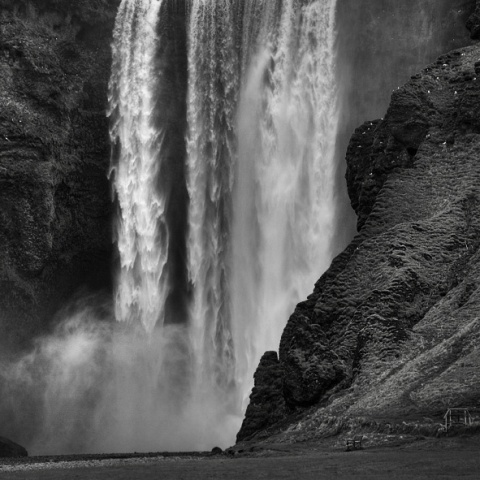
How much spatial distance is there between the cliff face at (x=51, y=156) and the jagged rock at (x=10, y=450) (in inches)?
342

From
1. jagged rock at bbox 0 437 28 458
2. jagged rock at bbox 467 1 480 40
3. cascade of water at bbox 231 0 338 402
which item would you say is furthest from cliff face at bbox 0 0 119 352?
jagged rock at bbox 467 1 480 40

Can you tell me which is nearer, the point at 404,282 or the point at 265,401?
the point at 404,282

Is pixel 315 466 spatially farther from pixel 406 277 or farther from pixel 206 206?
pixel 206 206

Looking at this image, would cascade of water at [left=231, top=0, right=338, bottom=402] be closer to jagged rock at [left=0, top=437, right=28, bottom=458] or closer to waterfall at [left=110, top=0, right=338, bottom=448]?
waterfall at [left=110, top=0, right=338, bottom=448]

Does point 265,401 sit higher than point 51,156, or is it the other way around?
point 51,156

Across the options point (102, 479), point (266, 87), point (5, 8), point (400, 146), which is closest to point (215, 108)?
point (266, 87)

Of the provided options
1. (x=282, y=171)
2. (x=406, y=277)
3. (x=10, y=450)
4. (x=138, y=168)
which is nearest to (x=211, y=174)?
(x=138, y=168)

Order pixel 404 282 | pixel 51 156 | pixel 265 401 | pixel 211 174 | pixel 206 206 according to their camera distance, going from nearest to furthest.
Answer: pixel 404 282, pixel 265 401, pixel 206 206, pixel 211 174, pixel 51 156

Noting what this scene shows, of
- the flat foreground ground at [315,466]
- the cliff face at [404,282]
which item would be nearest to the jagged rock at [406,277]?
the cliff face at [404,282]

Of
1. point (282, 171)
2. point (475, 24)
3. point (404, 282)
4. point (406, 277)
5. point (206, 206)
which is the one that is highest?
point (475, 24)

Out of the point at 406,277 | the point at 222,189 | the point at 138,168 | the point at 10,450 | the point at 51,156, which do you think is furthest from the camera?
the point at 138,168

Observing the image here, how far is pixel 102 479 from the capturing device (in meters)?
26.9

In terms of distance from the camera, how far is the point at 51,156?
5831 cm

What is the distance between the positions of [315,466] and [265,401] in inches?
464
